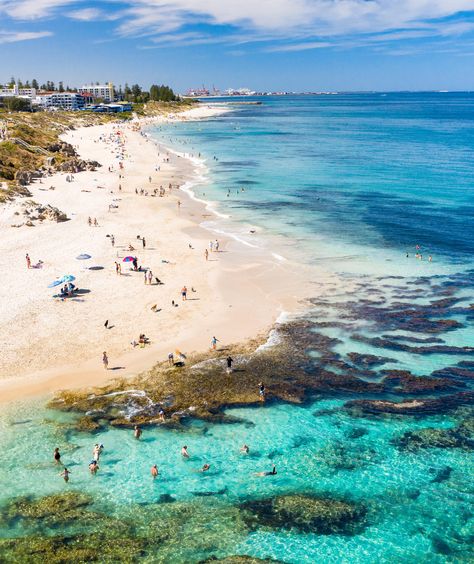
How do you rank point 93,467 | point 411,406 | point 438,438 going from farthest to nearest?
point 411,406 → point 438,438 → point 93,467

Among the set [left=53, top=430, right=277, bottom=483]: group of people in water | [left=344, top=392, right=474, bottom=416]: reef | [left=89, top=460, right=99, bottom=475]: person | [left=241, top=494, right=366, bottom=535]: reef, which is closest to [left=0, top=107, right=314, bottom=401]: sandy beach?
[left=53, top=430, right=277, bottom=483]: group of people in water

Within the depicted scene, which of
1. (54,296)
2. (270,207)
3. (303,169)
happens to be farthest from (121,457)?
(303,169)

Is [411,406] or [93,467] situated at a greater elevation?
[93,467]

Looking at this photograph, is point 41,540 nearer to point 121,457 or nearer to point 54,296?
point 121,457

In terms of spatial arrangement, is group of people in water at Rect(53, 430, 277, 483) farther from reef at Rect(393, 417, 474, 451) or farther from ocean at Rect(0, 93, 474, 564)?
reef at Rect(393, 417, 474, 451)

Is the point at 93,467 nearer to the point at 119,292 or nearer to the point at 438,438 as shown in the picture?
the point at 438,438

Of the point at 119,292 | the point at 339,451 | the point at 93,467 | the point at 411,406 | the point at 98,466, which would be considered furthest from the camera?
the point at 119,292

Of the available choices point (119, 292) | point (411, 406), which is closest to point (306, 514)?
point (411, 406)
